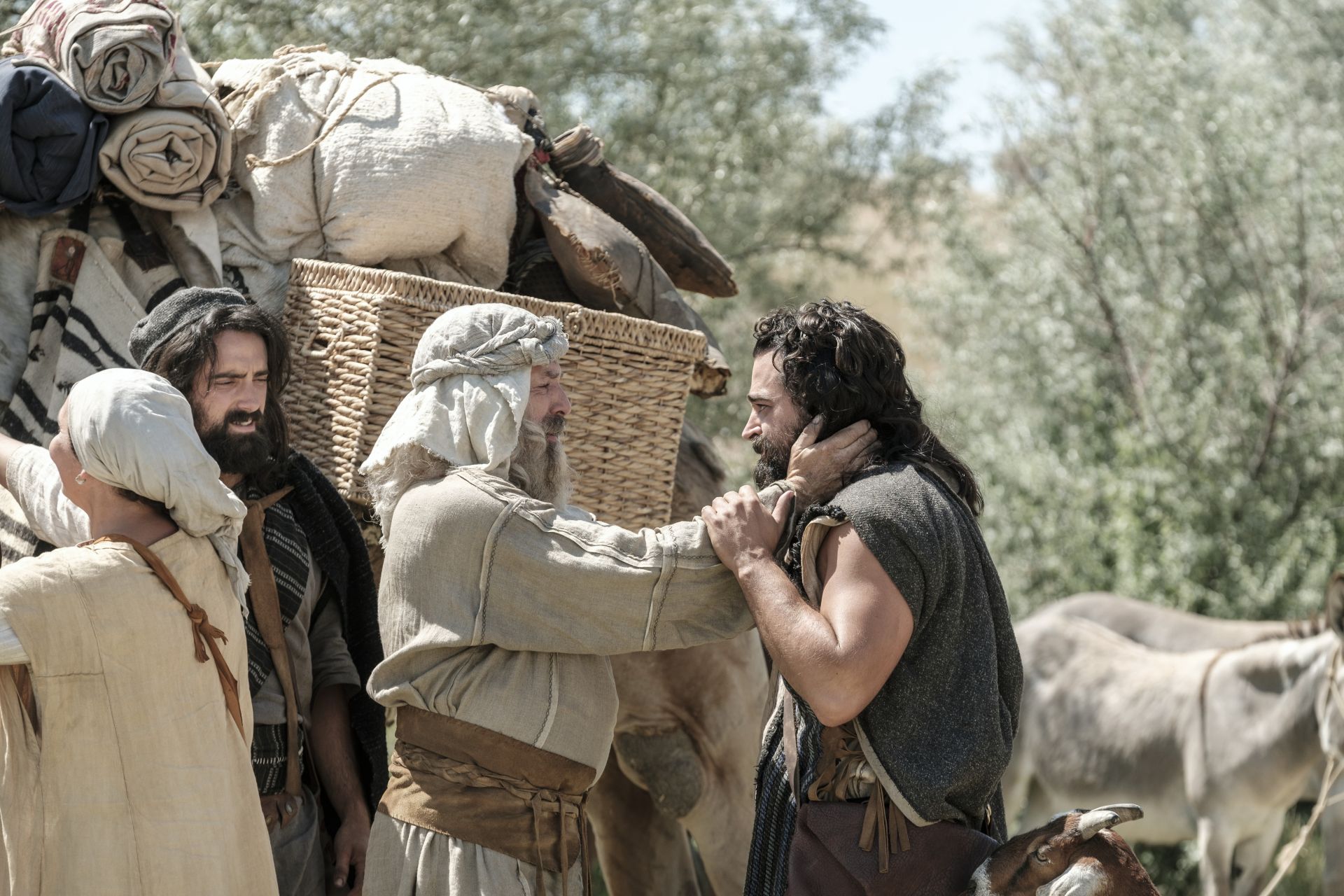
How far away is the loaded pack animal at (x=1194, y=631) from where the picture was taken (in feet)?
29.8

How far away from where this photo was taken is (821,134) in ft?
46.6

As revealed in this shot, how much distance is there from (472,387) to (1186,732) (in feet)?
23.6

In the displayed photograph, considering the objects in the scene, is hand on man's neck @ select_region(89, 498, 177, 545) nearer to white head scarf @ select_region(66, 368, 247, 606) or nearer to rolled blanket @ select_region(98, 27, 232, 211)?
white head scarf @ select_region(66, 368, 247, 606)

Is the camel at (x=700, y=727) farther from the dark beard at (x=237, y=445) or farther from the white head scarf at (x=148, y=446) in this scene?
the white head scarf at (x=148, y=446)

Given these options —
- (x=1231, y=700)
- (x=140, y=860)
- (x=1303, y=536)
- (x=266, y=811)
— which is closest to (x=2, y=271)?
(x=266, y=811)

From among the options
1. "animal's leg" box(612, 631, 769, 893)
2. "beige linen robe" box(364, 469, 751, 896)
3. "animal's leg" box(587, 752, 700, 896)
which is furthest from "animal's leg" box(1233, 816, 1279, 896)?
"beige linen robe" box(364, 469, 751, 896)

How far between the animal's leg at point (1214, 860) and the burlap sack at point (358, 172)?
6155 mm

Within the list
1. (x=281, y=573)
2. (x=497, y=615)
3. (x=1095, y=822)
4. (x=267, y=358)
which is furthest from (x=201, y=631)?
(x=1095, y=822)

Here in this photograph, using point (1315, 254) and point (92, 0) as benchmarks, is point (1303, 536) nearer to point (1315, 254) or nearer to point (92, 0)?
point (1315, 254)

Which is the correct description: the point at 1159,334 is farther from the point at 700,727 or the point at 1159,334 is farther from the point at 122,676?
the point at 122,676

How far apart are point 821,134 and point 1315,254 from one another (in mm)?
4444

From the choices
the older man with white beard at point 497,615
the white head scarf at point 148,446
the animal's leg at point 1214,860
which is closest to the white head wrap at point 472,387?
the older man with white beard at point 497,615

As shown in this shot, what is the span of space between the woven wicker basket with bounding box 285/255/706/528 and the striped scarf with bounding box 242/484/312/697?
226 mm

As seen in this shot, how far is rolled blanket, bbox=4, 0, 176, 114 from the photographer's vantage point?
4.23m
